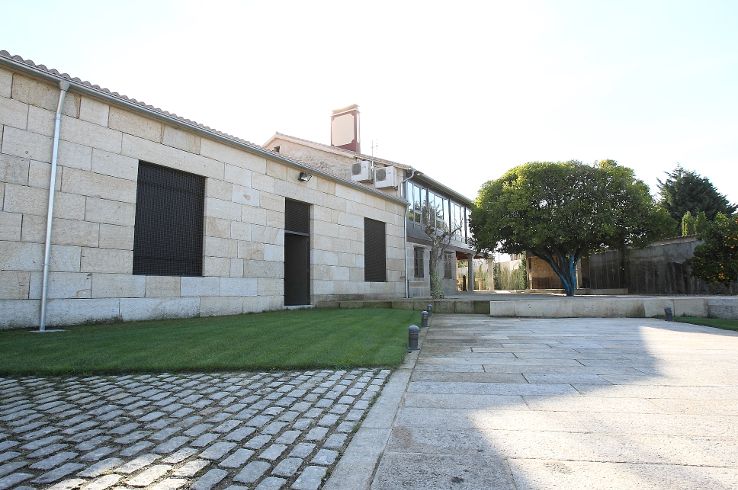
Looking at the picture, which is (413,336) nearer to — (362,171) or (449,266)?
(362,171)

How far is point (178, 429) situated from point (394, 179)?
1627cm

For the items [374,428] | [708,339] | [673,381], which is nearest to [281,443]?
[374,428]

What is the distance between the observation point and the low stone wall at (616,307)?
10797 mm

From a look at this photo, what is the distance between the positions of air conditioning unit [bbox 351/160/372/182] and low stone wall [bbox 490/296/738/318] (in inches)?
363

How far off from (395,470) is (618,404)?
2.19 meters

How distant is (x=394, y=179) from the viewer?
18.2m

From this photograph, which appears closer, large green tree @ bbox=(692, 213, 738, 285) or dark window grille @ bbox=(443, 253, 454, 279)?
large green tree @ bbox=(692, 213, 738, 285)

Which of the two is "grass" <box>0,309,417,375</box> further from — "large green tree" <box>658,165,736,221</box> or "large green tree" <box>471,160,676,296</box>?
"large green tree" <box>658,165,736,221</box>

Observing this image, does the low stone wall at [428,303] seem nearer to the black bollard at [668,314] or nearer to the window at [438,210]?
the black bollard at [668,314]

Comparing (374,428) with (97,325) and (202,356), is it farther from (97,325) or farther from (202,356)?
(97,325)

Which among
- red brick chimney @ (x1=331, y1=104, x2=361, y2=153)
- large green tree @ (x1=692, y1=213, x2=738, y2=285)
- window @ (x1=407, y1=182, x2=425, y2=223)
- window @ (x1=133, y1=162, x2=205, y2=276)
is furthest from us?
red brick chimney @ (x1=331, y1=104, x2=361, y2=153)

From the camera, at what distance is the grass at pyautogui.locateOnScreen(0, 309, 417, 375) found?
14.1 ft

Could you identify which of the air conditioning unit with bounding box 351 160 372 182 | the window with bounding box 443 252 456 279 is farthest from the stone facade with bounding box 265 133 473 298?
the window with bounding box 443 252 456 279

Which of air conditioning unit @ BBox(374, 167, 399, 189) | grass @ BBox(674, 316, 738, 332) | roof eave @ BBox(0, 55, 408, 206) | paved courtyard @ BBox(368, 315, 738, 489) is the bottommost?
paved courtyard @ BBox(368, 315, 738, 489)
